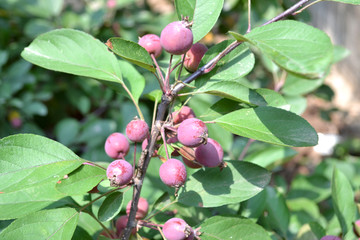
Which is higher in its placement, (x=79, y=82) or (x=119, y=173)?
(x=119, y=173)

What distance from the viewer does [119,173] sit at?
0.71 meters

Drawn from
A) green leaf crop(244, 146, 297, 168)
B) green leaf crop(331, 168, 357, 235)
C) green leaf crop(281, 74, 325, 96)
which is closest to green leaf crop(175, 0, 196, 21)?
green leaf crop(331, 168, 357, 235)

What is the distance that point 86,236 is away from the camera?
91cm

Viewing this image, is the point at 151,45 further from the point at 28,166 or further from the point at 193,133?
the point at 28,166

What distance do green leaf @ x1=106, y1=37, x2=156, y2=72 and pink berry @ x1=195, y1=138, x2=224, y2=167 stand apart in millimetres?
195

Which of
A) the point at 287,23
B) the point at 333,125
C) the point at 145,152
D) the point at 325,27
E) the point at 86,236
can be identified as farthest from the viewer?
the point at 325,27

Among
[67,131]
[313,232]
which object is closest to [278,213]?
[313,232]

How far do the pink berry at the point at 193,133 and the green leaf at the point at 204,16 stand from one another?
0.20 metres

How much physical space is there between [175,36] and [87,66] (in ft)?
0.88

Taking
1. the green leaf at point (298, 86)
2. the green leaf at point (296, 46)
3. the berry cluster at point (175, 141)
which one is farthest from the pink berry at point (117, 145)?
the green leaf at point (298, 86)

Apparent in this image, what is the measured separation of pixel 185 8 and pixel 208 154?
0.31m

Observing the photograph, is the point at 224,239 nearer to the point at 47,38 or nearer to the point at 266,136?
the point at 266,136

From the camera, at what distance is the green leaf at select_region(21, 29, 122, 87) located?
2.73ft

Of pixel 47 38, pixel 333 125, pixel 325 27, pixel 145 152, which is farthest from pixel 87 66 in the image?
pixel 325 27
